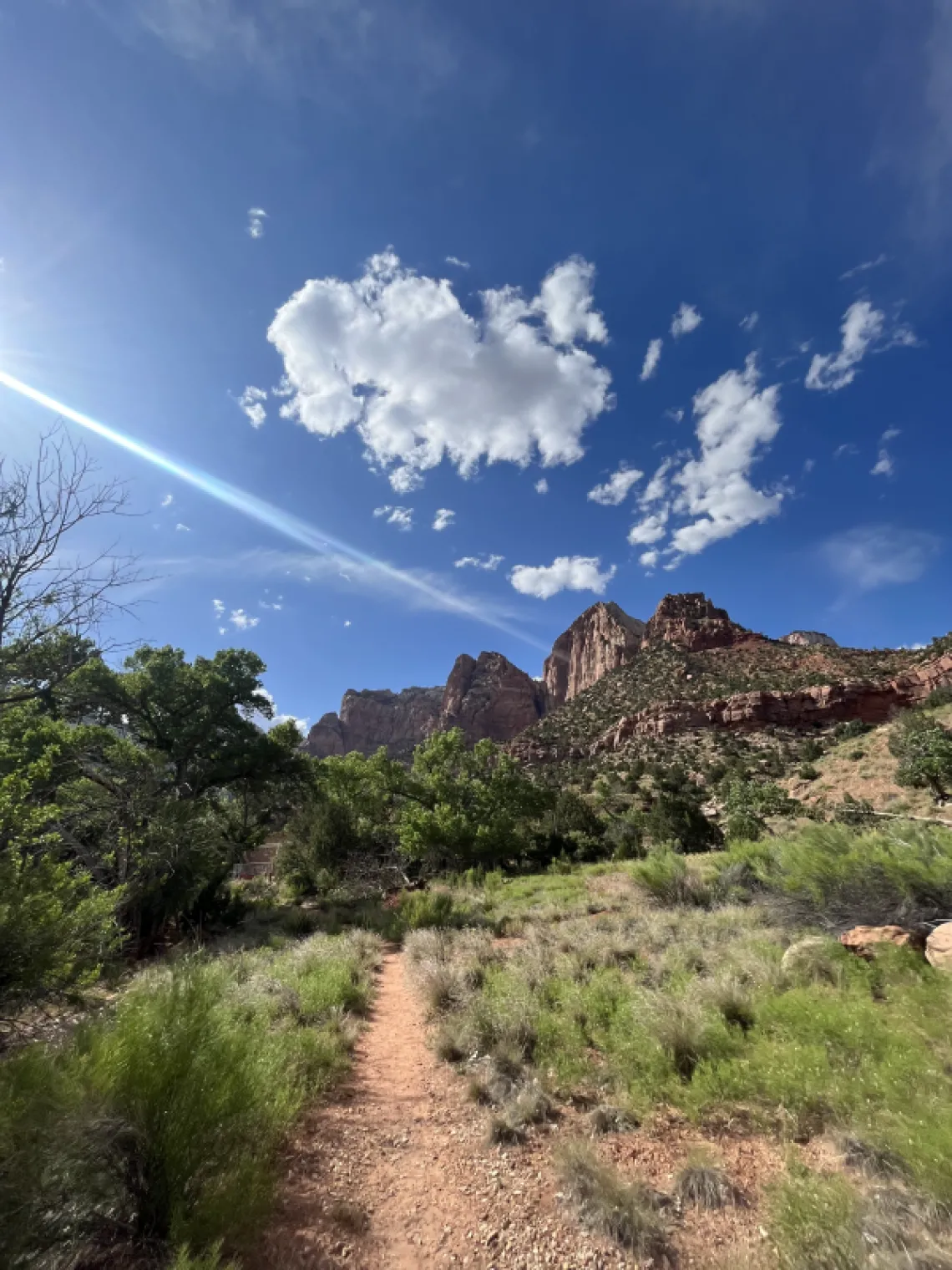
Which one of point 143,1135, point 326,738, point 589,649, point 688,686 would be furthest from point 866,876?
point 326,738

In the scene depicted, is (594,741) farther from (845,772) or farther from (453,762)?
(453,762)

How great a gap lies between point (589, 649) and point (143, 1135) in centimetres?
11340

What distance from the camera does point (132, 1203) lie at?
2.85m

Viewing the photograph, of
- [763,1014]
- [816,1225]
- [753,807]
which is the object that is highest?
[753,807]

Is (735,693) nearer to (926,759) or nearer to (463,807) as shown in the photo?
(926,759)

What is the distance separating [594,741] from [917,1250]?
53548mm

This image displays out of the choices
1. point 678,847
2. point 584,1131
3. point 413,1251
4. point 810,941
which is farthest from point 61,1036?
point 678,847

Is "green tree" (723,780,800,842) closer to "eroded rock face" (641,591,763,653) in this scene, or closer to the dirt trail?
the dirt trail

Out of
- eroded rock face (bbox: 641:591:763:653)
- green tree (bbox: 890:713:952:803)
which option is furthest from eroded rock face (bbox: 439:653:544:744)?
green tree (bbox: 890:713:952:803)

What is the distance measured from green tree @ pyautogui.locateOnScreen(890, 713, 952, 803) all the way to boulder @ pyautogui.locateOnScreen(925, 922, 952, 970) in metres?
18.6

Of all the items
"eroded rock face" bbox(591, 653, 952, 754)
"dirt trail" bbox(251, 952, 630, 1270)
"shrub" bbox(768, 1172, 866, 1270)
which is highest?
"eroded rock face" bbox(591, 653, 952, 754)

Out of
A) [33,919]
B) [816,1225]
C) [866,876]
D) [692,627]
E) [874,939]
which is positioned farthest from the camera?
[692,627]

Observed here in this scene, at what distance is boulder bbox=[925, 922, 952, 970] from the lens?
4836 millimetres

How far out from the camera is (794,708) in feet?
165
